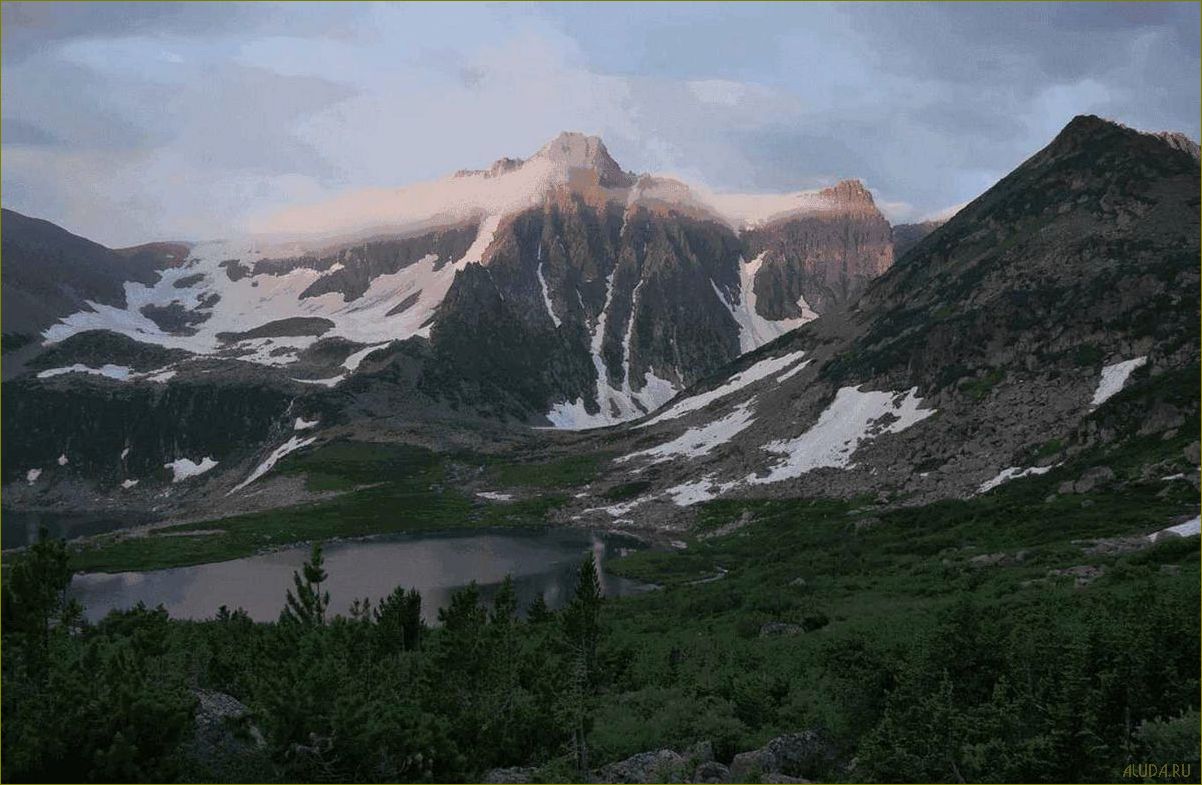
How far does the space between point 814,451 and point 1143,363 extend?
42044 mm

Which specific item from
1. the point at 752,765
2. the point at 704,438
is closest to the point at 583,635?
the point at 752,765

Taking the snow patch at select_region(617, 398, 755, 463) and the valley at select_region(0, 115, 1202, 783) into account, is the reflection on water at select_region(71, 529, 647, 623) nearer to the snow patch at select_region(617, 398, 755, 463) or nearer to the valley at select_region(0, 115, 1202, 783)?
the valley at select_region(0, 115, 1202, 783)

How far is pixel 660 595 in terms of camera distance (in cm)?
7294

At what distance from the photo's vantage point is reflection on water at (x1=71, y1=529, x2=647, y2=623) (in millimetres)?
87188

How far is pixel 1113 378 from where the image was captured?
92312mm

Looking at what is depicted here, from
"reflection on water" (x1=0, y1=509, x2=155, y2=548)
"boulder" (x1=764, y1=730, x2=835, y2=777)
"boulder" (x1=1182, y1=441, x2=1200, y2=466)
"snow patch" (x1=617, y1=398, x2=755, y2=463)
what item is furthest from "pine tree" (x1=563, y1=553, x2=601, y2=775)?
"reflection on water" (x1=0, y1=509, x2=155, y2=548)

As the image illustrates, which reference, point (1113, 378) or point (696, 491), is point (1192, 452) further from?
point (696, 491)

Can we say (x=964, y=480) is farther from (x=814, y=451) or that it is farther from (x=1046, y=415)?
(x=814, y=451)

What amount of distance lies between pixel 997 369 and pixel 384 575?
83633 mm

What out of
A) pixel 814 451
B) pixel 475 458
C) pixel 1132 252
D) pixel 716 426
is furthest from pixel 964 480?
pixel 475 458

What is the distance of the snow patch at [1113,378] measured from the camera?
89.6 m

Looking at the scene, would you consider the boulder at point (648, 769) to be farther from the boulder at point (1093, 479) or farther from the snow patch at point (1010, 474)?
the snow patch at point (1010, 474)

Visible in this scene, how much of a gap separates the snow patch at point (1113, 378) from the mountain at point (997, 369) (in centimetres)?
25

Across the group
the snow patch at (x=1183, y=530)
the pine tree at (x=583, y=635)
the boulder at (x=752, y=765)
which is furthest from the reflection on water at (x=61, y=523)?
the snow patch at (x=1183, y=530)
